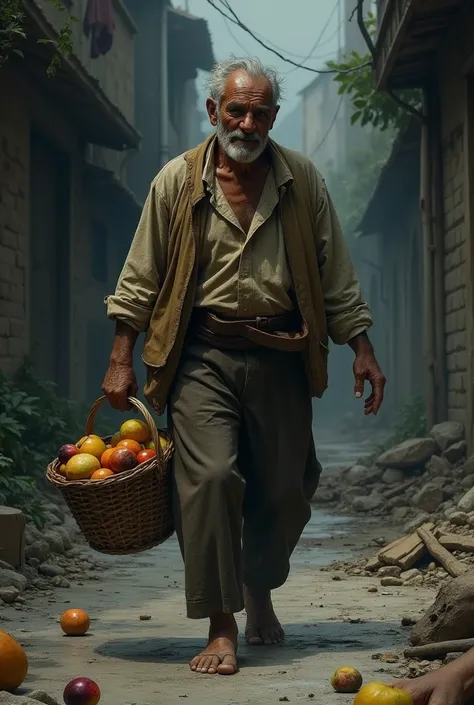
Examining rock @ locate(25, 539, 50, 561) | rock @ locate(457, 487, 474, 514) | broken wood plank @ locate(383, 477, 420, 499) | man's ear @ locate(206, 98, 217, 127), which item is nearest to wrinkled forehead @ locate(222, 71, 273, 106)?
man's ear @ locate(206, 98, 217, 127)

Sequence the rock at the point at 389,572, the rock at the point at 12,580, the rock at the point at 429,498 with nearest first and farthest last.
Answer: the rock at the point at 12,580 → the rock at the point at 389,572 → the rock at the point at 429,498

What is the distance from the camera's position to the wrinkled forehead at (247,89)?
473cm

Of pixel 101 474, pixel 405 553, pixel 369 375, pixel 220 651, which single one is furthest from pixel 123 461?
pixel 405 553

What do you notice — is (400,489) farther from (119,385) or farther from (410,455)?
(119,385)

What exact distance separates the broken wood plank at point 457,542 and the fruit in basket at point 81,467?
10.0ft

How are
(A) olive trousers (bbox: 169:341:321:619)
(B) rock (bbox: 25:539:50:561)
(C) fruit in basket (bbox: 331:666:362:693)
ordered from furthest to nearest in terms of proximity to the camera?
(B) rock (bbox: 25:539:50:561) → (A) olive trousers (bbox: 169:341:321:619) → (C) fruit in basket (bbox: 331:666:362:693)

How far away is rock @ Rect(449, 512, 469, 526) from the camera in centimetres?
786

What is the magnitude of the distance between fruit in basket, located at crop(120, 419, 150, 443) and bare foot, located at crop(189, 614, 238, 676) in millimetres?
747

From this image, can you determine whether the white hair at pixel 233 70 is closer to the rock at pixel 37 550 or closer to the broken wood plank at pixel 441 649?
the broken wood plank at pixel 441 649

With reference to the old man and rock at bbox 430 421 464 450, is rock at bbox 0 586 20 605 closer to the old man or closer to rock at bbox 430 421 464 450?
the old man

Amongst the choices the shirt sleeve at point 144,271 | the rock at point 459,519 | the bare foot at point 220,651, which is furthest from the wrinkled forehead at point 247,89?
the rock at point 459,519

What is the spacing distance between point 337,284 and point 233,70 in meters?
0.92

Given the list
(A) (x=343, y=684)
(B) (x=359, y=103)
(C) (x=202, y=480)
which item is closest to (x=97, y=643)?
(C) (x=202, y=480)

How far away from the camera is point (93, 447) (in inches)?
190
